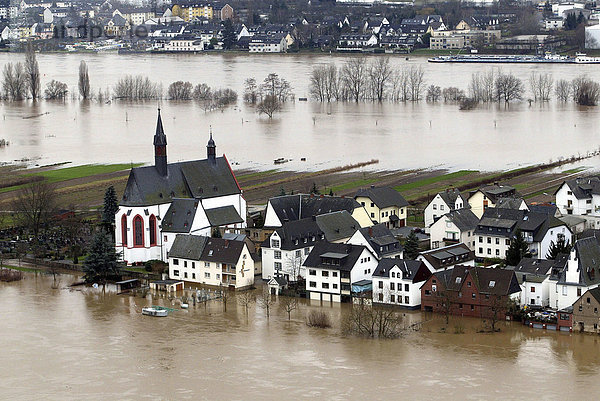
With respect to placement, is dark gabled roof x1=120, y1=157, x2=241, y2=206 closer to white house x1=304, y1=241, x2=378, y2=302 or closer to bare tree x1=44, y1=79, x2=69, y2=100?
white house x1=304, y1=241, x2=378, y2=302

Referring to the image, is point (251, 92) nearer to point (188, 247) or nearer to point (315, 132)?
point (315, 132)

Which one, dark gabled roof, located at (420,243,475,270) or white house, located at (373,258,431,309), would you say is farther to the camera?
dark gabled roof, located at (420,243,475,270)

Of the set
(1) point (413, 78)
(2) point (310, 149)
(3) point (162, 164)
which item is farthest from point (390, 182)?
(1) point (413, 78)

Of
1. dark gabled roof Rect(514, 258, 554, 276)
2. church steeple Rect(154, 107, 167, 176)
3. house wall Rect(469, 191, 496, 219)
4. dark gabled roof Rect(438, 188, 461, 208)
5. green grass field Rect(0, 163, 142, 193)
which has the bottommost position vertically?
green grass field Rect(0, 163, 142, 193)

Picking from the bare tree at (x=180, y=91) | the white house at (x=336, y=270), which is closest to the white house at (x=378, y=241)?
the white house at (x=336, y=270)

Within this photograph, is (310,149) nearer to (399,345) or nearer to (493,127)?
(493,127)

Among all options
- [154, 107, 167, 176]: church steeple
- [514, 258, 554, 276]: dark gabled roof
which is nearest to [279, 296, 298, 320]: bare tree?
[514, 258, 554, 276]: dark gabled roof

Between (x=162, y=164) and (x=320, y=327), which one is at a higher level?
(x=162, y=164)

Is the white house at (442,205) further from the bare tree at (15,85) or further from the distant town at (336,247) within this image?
the bare tree at (15,85)
